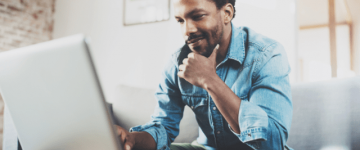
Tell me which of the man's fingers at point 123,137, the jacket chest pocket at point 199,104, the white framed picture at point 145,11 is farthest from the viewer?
the white framed picture at point 145,11

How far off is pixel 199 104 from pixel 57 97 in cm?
73

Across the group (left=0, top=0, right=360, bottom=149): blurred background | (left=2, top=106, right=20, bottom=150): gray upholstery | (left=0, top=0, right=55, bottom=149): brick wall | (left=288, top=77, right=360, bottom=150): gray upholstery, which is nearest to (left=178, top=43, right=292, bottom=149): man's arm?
(left=288, top=77, right=360, bottom=150): gray upholstery

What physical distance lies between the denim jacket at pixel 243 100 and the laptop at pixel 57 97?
0.43 m

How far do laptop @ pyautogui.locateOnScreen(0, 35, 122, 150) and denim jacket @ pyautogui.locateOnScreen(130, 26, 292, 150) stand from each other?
43 centimetres

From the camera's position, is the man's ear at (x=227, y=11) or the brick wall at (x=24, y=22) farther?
the brick wall at (x=24, y=22)

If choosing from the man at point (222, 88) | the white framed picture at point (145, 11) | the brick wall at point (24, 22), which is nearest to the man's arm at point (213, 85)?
the man at point (222, 88)

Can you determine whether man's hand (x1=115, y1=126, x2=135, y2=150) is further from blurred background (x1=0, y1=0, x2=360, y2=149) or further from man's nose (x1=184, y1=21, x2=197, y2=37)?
blurred background (x1=0, y1=0, x2=360, y2=149)

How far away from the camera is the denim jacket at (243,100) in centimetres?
79

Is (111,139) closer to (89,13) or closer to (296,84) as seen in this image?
(296,84)

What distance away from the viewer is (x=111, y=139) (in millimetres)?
409

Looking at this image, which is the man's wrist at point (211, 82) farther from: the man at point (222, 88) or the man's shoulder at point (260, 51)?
the man's shoulder at point (260, 51)

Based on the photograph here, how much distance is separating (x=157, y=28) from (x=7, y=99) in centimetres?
190

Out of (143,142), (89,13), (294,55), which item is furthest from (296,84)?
(89,13)

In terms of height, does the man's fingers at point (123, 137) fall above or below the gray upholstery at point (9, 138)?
above
